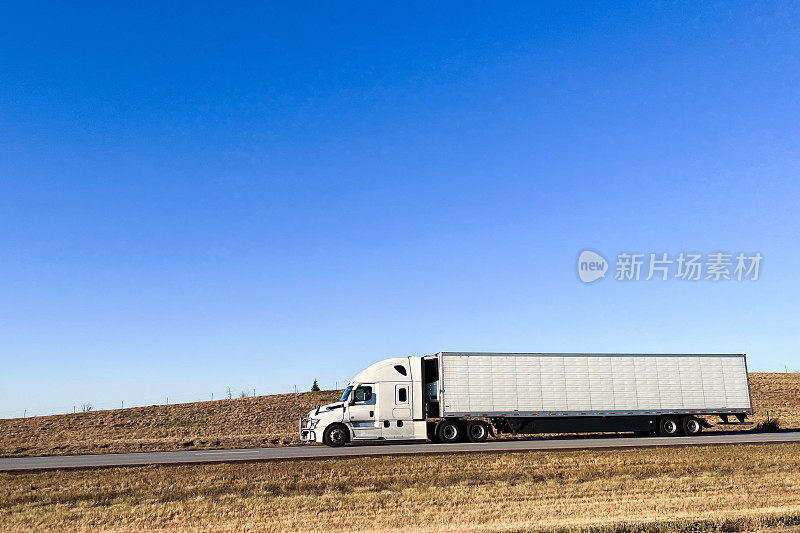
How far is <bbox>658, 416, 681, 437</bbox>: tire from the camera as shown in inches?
1201

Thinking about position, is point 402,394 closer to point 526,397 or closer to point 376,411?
point 376,411

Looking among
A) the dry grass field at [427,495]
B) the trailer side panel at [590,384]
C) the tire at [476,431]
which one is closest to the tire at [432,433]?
the trailer side panel at [590,384]

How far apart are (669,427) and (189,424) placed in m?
33.2

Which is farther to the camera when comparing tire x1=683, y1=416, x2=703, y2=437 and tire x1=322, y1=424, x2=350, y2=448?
tire x1=683, y1=416, x2=703, y2=437

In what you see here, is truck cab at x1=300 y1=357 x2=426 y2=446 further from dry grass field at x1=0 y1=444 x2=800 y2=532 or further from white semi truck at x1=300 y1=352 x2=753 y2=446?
dry grass field at x1=0 y1=444 x2=800 y2=532

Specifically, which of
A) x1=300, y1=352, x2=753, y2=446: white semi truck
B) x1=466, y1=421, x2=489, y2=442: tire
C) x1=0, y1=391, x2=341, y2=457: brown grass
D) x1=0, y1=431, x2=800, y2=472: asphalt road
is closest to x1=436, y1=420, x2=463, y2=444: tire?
x1=300, y1=352, x2=753, y2=446: white semi truck

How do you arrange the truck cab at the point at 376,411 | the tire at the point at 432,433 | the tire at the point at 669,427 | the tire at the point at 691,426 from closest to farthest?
the truck cab at the point at 376,411 → the tire at the point at 432,433 → the tire at the point at 669,427 → the tire at the point at 691,426

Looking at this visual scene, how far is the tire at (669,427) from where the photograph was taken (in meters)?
30.5

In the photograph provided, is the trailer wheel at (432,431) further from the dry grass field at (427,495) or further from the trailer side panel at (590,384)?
the dry grass field at (427,495)

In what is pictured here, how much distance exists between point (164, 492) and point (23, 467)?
28.0 feet

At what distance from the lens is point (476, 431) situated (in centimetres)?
2886

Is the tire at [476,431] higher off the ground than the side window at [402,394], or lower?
lower

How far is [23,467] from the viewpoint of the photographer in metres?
21.0

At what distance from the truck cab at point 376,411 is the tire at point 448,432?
2.57 ft
